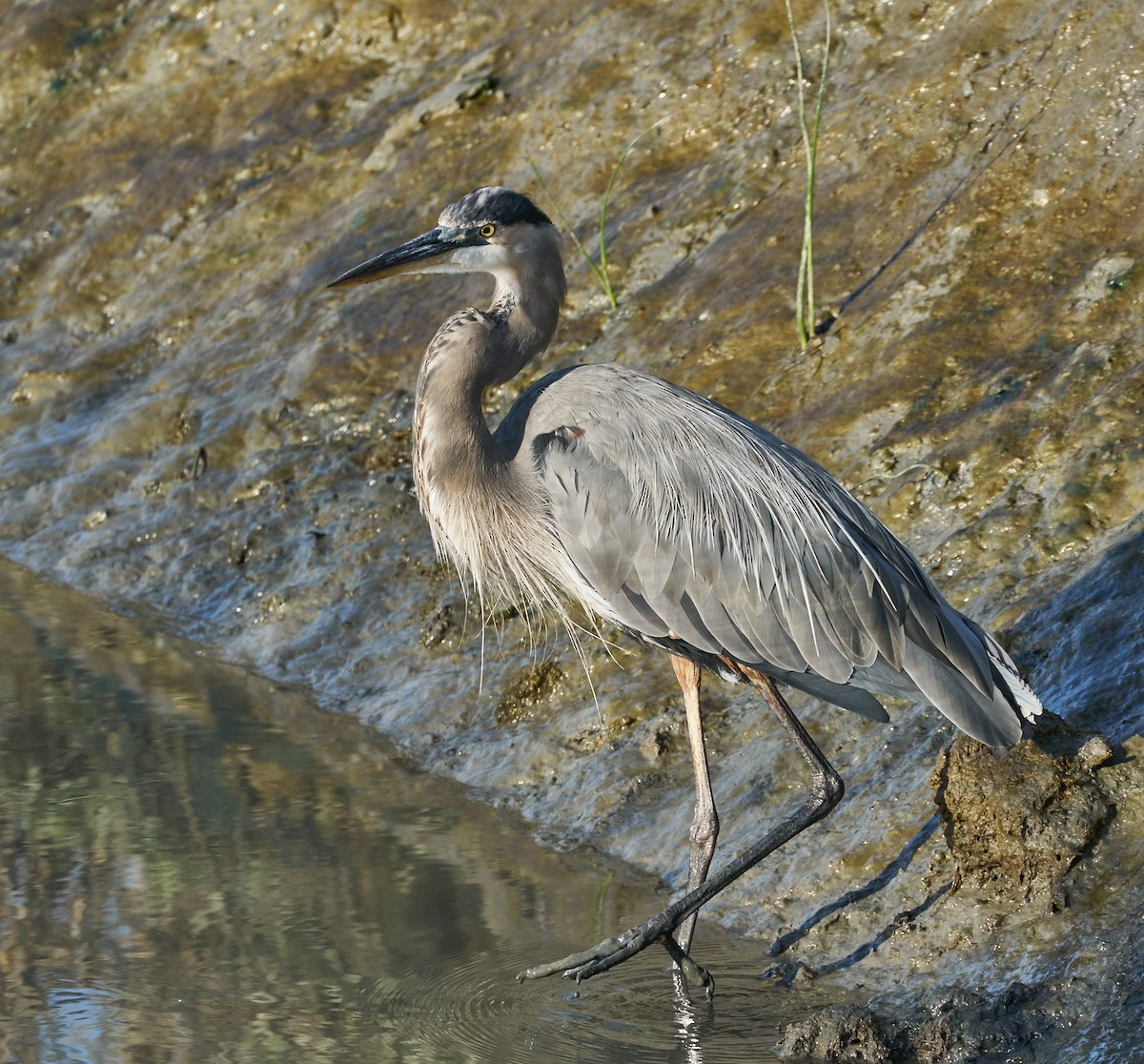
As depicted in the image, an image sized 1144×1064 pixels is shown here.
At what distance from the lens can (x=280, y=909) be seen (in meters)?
5.98

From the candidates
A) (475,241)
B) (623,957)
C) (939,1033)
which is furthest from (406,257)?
(939,1033)

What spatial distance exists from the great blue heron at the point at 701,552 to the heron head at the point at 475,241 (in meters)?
0.40

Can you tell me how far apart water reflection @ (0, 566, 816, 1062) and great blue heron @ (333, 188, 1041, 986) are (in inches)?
11.8

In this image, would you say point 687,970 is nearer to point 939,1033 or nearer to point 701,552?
point 939,1033

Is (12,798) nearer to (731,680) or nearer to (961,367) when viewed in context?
(731,680)

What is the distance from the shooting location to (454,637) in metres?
8.13

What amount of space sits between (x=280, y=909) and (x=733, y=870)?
1561mm

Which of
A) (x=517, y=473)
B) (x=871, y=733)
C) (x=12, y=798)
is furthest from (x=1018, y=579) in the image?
(x=12, y=798)

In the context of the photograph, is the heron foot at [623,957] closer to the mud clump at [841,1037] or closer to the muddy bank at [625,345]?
the muddy bank at [625,345]

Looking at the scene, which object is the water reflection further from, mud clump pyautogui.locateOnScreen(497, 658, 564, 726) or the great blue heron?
mud clump pyautogui.locateOnScreen(497, 658, 564, 726)

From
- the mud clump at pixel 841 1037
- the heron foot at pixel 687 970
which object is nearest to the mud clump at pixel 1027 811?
the mud clump at pixel 841 1037

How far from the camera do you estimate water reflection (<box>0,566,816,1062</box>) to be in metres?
5.13

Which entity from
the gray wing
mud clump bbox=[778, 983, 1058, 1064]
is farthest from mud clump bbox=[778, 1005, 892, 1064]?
the gray wing

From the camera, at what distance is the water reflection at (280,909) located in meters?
5.13
